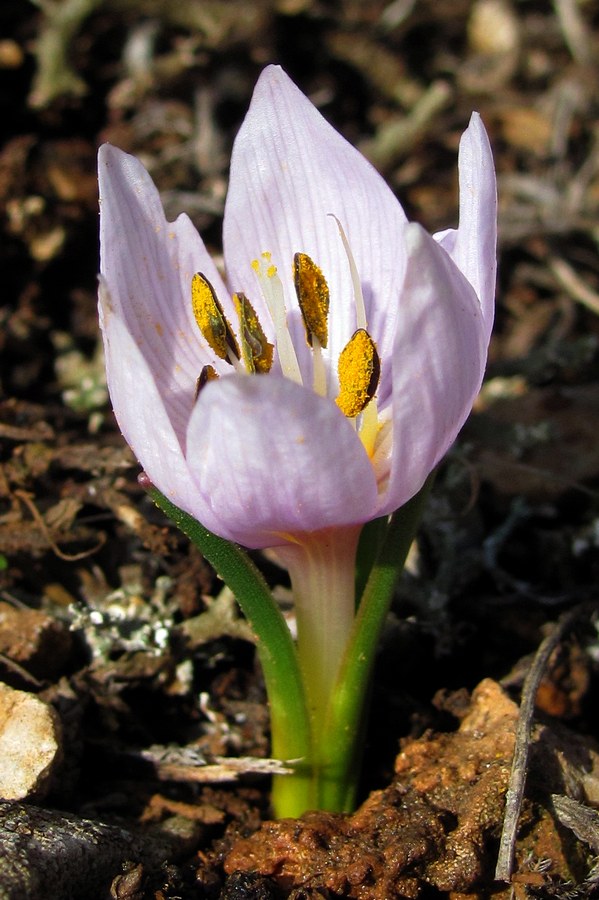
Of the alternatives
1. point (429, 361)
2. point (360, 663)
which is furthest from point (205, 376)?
point (360, 663)

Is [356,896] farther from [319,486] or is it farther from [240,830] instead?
[319,486]

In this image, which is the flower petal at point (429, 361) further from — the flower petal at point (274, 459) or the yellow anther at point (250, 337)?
the yellow anther at point (250, 337)

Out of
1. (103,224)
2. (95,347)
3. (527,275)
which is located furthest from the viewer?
(527,275)

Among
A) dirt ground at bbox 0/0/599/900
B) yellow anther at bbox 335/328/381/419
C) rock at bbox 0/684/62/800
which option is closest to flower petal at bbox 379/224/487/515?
yellow anther at bbox 335/328/381/419

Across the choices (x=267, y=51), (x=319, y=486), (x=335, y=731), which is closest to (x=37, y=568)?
(x=335, y=731)

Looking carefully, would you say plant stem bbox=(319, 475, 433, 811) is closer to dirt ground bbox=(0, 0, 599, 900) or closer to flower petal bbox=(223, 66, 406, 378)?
dirt ground bbox=(0, 0, 599, 900)

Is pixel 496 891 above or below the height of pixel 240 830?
below

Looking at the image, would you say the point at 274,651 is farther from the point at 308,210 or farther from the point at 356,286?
the point at 308,210

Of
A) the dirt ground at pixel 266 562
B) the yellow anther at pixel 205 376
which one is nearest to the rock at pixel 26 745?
the dirt ground at pixel 266 562
